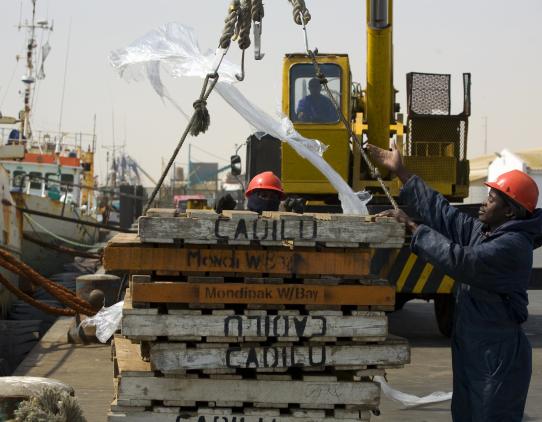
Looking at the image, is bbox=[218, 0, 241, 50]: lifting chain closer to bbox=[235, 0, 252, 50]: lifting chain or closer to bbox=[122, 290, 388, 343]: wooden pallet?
bbox=[235, 0, 252, 50]: lifting chain

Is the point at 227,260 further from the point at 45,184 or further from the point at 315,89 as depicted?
the point at 45,184

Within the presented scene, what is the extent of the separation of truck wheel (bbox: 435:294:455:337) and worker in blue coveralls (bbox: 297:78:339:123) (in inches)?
101

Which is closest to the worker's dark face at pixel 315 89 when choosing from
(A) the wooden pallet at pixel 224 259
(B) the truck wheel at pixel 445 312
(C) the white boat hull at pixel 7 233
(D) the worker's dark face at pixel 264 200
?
(B) the truck wheel at pixel 445 312

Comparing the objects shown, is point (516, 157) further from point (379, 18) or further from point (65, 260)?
point (379, 18)

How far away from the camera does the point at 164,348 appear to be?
5398mm

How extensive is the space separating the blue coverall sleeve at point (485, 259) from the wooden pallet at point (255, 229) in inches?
13.7

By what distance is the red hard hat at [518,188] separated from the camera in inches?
214

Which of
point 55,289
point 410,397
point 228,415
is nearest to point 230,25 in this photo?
point 228,415

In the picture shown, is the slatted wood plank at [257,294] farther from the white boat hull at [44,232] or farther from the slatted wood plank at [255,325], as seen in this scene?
the white boat hull at [44,232]

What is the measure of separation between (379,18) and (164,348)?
24.0 feet

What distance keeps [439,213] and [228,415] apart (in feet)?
5.68

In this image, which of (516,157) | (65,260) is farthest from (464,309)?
(516,157)

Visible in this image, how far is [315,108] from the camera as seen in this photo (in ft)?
39.4

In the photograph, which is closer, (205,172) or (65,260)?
(65,260)
